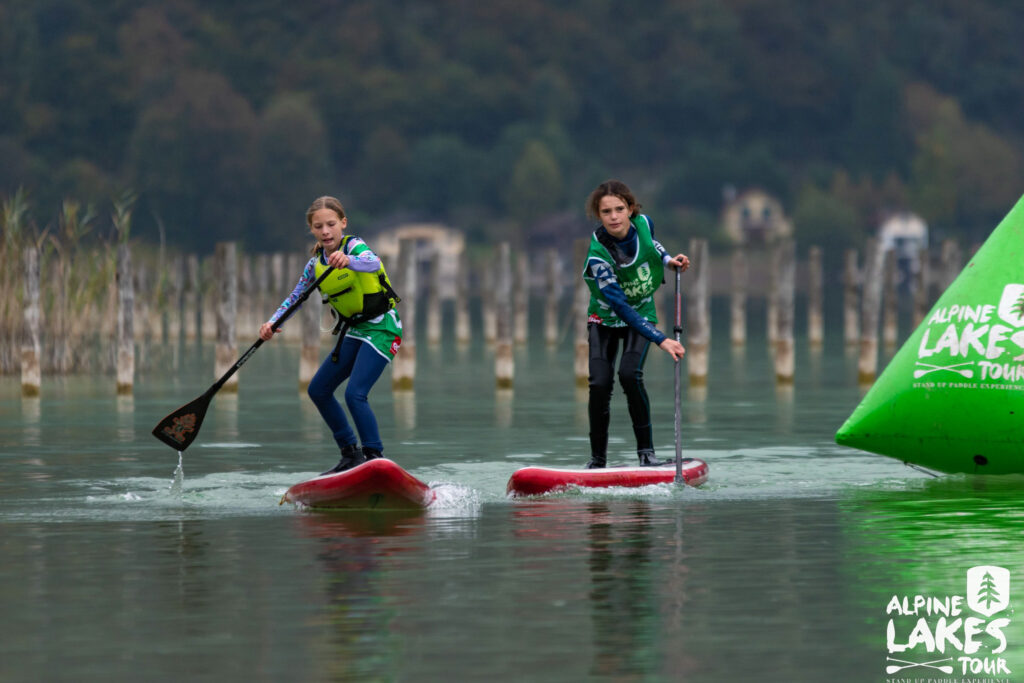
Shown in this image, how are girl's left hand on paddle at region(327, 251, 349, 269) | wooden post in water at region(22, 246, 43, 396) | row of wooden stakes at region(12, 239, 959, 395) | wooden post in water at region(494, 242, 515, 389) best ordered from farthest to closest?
wooden post in water at region(494, 242, 515, 389)
row of wooden stakes at region(12, 239, 959, 395)
wooden post in water at region(22, 246, 43, 396)
girl's left hand on paddle at region(327, 251, 349, 269)

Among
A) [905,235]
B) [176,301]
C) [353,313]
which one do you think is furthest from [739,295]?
[905,235]

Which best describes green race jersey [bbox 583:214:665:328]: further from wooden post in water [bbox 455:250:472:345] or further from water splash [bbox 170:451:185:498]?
wooden post in water [bbox 455:250:472:345]

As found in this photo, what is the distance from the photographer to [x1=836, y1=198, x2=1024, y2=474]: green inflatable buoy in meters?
13.7

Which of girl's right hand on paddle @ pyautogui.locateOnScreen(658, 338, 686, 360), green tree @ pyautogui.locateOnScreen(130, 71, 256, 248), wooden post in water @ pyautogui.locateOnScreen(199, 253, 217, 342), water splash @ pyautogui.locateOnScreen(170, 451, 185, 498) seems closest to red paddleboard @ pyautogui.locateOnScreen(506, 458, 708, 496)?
girl's right hand on paddle @ pyautogui.locateOnScreen(658, 338, 686, 360)

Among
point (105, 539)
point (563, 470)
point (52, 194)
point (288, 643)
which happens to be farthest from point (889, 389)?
point (52, 194)

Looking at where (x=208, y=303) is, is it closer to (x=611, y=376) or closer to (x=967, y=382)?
(x=611, y=376)

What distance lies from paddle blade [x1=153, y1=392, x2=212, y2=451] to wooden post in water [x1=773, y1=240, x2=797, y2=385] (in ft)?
44.5

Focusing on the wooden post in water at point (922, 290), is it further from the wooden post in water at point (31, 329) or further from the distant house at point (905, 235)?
the distant house at point (905, 235)

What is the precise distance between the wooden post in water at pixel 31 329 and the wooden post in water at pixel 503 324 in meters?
5.75

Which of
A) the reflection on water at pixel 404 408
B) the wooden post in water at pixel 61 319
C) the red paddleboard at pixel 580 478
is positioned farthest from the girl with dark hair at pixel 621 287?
the wooden post in water at pixel 61 319

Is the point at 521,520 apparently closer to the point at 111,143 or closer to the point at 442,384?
the point at 442,384

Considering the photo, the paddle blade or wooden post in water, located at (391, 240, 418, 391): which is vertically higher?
wooden post in water, located at (391, 240, 418, 391)

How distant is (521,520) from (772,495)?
221 cm

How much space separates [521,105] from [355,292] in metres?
91.9
